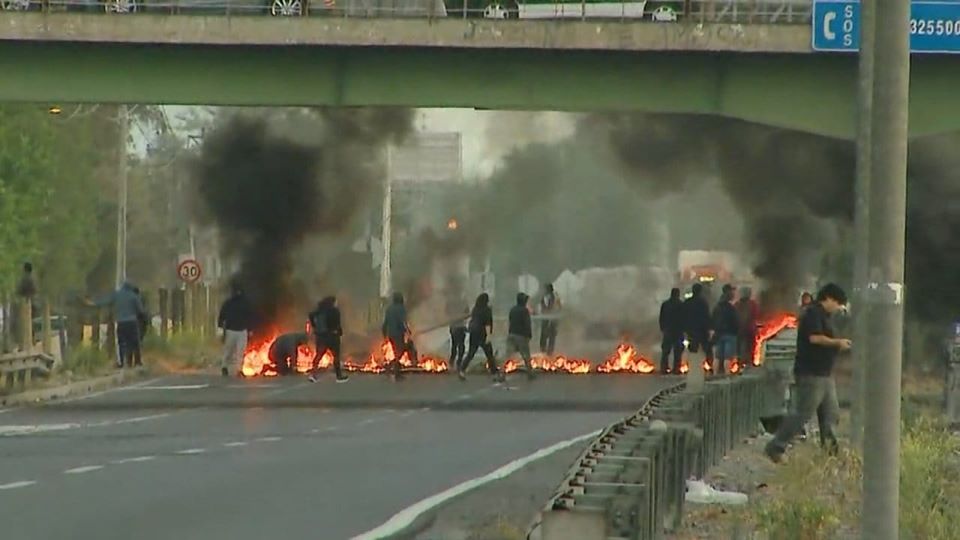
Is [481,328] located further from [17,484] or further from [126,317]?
[17,484]

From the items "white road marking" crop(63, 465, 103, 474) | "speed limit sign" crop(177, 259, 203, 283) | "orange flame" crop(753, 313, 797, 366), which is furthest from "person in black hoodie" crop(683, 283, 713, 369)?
"white road marking" crop(63, 465, 103, 474)

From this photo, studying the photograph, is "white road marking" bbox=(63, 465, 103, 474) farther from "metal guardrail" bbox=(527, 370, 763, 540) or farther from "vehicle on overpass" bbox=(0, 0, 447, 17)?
"vehicle on overpass" bbox=(0, 0, 447, 17)

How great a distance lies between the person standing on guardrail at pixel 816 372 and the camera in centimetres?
1803

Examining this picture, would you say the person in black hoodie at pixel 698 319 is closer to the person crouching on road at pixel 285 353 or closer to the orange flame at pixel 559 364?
the orange flame at pixel 559 364

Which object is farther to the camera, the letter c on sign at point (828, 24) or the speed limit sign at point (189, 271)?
the speed limit sign at point (189, 271)

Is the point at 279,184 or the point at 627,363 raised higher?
the point at 279,184

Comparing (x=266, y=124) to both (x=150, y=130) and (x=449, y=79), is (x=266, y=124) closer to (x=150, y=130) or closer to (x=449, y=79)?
(x=449, y=79)

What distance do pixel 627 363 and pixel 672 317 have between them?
14.3 feet

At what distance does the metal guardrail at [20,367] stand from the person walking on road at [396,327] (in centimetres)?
588

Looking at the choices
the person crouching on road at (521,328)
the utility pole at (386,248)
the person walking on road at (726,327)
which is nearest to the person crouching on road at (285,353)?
the person crouching on road at (521,328)

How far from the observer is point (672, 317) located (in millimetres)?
40000

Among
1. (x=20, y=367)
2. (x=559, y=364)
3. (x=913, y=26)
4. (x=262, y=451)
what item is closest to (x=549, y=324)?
(x=559, y=364)

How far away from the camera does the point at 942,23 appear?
1059 inches

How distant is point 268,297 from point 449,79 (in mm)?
15064
